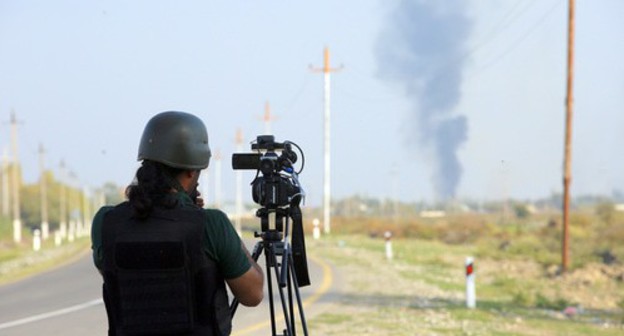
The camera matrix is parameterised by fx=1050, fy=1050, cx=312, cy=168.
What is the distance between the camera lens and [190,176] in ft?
13.4

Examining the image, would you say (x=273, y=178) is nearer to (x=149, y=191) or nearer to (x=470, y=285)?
(x=149, y=191)

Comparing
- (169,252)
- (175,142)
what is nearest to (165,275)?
(169,252)

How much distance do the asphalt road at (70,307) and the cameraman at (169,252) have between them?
27.0 ft

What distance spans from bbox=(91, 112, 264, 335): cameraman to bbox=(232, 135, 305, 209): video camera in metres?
0.98

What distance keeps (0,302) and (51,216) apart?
386 ft

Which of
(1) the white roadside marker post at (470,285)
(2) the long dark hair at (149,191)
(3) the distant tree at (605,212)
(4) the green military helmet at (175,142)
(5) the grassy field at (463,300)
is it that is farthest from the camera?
(3) the distant tree at (605,212)

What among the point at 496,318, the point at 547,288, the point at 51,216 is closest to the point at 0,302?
the point at 496,318

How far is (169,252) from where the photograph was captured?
12.9 feet

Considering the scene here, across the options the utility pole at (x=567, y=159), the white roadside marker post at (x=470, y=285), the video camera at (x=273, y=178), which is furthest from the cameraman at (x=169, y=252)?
the utility pole at (x=567, y=159)

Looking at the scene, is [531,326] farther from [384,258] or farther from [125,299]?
[384,258]

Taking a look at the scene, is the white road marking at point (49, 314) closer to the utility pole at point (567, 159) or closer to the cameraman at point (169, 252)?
the cameraman at point (169, 252)

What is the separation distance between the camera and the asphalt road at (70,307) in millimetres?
12789

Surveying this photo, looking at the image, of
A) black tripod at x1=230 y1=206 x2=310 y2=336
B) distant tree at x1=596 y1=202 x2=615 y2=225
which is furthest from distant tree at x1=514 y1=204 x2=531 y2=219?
black tripod at x1=230 y1=206 x2=310 y2=336

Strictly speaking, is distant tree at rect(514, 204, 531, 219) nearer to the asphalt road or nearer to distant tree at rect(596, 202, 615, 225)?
distant tree at rect(596, 202, 615, 225)
